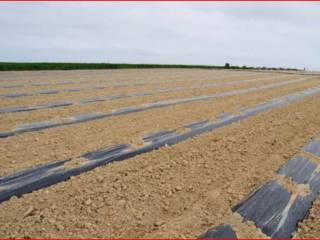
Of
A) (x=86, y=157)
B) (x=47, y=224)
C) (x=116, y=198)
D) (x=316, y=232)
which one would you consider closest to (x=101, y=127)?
(x=86, y=157)

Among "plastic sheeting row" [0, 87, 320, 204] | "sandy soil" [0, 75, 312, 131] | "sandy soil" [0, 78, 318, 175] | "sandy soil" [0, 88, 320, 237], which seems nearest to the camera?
"sandy soil" [0, 88, 320, 237]

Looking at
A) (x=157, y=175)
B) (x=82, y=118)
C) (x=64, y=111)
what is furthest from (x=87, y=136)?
(x=64, y=111)

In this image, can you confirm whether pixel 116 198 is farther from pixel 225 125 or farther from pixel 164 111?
pixel 164 111

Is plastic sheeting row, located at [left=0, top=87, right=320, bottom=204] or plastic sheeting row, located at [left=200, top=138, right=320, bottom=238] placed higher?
plastic sheeting row, located at [left=0, top=87, right=320, bottom=204]

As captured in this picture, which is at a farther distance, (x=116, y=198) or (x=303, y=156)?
(x=303, y=156)

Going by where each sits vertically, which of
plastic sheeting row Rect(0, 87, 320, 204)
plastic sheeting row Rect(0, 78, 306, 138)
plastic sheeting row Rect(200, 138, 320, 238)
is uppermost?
plastic sheeting row Rect(0, 78, 306, 138)

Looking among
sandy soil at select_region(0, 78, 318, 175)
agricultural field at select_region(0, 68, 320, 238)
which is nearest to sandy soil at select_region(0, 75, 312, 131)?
agricultural field at select_region(0, 68, 320, 238)

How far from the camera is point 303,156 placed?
405 centimetres

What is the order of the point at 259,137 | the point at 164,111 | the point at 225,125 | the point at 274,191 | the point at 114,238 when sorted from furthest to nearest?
the point at 164,111
the point at 225,125
the point at 259,137
the point at 274,191
the point at 114,238

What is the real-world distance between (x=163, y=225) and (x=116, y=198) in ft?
1.95

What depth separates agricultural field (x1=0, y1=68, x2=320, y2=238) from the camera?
8.16 ft

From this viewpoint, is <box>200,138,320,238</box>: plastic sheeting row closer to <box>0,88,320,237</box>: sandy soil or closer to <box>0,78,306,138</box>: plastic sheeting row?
<box>0,88,320,237</box>: sandy soil

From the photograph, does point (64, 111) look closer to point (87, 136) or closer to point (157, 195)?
point (87, 136)

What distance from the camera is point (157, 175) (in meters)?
3.36
